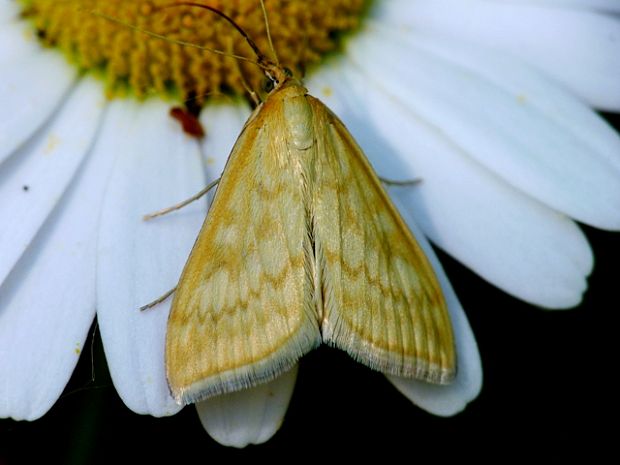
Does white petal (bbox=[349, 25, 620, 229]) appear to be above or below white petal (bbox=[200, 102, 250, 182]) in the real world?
above

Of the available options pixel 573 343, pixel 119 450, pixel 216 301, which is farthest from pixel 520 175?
pixel 119 450

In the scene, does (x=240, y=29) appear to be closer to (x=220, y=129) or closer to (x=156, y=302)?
(x=220, y=129)

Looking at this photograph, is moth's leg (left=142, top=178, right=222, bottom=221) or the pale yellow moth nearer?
the pale yellow moth

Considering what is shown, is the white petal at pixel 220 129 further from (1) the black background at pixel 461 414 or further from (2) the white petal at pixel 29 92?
(1) the black background at pixel 461 414

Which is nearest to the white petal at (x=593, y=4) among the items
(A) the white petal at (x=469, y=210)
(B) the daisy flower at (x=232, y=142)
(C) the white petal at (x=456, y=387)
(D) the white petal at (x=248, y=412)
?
(B) the daisy flower at (x=232, y=142)

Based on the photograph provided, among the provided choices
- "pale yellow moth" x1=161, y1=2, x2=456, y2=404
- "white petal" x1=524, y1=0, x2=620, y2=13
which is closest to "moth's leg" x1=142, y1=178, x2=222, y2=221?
"pale yellow moth" x1=161, y1=2, x2=456, y2=404

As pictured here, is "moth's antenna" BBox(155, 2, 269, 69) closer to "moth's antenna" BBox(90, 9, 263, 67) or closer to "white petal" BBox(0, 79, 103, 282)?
"moth's antenna" BBox(90, 9, 263, 67)
